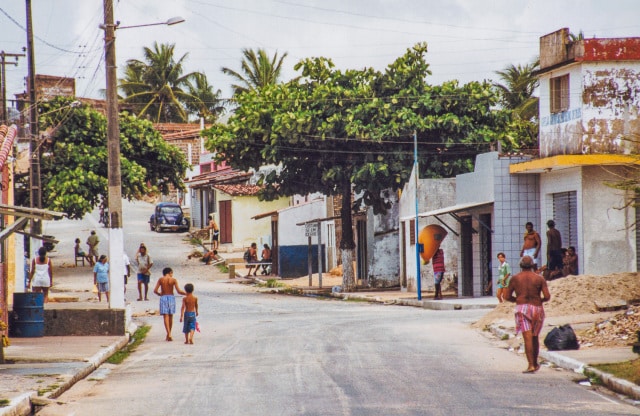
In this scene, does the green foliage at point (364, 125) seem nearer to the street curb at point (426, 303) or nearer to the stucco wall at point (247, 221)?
the street curb at point (426, 303)

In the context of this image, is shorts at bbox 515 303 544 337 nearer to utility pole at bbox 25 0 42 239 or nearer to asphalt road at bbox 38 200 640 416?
asphalt road at bbox 38 200 640 416

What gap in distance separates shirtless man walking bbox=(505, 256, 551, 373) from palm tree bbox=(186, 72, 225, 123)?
6493 centimetres

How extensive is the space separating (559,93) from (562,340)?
14042 millimetres

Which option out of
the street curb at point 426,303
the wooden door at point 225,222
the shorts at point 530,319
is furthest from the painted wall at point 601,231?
the wooden door at point 225,222

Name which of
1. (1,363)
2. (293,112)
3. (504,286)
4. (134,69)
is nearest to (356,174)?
(293,112)

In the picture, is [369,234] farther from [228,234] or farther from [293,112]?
[228,234]

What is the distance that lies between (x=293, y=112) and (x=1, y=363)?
22278 millimetres

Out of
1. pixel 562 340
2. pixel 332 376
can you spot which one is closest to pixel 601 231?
pixel 562 340

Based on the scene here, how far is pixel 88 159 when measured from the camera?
47406mm

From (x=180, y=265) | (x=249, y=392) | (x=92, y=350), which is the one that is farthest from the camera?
(x=180, y=265)

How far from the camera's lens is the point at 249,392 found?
12.6m

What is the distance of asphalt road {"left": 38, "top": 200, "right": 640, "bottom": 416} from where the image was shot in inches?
448

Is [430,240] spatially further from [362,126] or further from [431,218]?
[362,126]

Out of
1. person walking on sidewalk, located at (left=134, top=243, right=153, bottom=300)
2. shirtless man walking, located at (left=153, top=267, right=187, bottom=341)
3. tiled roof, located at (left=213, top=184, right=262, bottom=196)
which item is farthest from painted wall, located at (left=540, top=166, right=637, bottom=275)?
tiled roof, located at (left=213, top=184, right=262, bottom=196)
